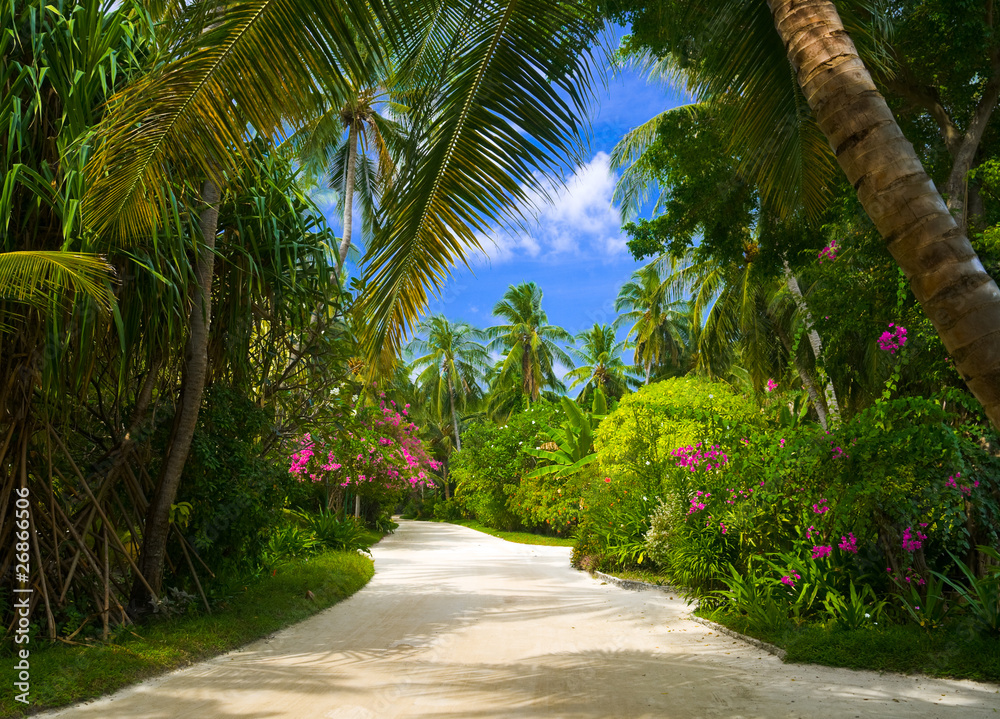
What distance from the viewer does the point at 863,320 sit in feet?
23.0

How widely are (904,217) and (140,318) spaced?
5396 millimetres

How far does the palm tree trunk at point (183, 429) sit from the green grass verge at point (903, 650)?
5.74 meters

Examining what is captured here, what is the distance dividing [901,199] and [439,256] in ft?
7.29

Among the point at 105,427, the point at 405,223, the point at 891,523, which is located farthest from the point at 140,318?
the point at 891,523

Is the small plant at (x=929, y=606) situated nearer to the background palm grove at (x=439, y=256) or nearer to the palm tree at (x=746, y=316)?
the background palm grove at (x=439, y=256)

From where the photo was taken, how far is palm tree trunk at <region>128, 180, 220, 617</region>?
653 cm

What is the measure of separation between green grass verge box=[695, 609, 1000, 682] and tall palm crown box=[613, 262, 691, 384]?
20.9 metres

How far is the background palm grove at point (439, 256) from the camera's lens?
3.24 metres

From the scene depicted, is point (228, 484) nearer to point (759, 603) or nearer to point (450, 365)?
point (759, 603)

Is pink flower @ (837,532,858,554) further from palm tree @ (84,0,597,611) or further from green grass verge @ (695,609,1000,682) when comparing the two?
palm tree @ (84,0,597,611)

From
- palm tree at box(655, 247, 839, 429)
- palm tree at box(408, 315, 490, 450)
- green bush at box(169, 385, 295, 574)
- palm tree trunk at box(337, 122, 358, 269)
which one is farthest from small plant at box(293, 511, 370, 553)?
palm tree at box(408, 315, 490, 450)

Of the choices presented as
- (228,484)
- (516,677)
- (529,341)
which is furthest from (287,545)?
(529,341)

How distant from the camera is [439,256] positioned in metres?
3.83

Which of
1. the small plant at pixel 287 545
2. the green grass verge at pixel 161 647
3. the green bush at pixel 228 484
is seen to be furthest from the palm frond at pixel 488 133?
the small plant at pixel 287 545
